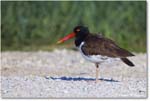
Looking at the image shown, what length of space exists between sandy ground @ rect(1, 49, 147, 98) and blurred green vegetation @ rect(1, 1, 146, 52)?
1.76 ft

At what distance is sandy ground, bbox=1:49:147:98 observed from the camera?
26.7 ft

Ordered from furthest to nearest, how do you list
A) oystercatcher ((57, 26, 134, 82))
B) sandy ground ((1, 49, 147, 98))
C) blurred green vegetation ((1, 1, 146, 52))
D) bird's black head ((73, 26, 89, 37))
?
blurred green vegetation ((1, 1, 146, 52))
bird's black head ((73, 26, 89, 37))
oystercatcher ((57, 26, 134, 82))
sandy ground ((1, 49, 147, 98))

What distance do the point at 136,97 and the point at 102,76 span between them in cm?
172

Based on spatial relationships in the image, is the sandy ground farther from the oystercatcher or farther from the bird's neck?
the bird's neck

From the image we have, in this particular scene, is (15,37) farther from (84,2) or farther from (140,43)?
(140,43)

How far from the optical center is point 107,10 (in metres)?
13.2

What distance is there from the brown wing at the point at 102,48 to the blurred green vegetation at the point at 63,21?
4.03 metres

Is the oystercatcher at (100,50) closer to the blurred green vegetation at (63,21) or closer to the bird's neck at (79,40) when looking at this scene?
the bird's neck at (79,40)

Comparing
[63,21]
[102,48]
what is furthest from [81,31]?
[63,21]

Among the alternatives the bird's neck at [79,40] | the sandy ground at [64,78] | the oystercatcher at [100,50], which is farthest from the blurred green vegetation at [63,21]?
the oystercatcher at [100,50]

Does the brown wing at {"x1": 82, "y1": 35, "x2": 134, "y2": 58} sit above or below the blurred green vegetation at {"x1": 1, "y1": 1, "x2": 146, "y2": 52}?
below

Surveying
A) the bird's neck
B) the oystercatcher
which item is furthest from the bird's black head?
the oystercatcher

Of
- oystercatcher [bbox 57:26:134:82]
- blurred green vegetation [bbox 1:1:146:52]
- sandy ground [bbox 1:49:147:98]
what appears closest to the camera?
sandy ground [bbox 1:49:147:98]

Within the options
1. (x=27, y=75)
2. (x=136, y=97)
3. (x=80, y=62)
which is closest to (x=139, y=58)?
(x=80, y=62)
